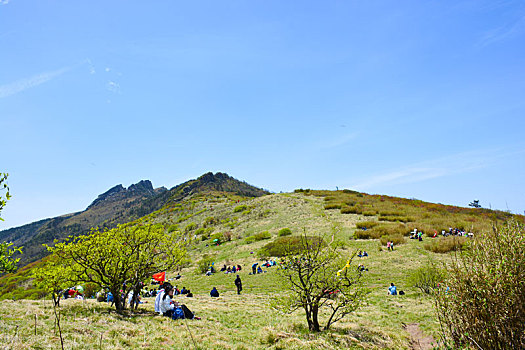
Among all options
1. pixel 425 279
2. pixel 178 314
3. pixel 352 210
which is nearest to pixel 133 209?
pixel 352 210

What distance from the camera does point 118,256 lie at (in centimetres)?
1162

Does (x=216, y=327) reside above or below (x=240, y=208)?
below

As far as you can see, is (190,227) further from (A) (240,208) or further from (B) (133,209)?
(B) (133,209)

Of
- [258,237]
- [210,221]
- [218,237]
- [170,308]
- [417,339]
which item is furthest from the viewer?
[210,221]

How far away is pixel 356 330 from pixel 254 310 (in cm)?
620

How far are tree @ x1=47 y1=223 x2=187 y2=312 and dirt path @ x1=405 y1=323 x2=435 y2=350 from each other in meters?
9.79

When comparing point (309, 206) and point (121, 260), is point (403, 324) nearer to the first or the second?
point (121, 260)

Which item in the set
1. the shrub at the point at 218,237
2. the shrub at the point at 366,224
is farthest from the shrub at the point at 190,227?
the shrub at the point at 366,224

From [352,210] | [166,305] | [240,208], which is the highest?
[240,208]

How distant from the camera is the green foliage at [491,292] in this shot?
16.5 ft

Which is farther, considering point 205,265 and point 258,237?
point 258,237

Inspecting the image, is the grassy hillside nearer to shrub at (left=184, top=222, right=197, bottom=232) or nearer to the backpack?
the backpack

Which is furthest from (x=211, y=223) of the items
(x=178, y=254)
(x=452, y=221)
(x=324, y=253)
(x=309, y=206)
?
(x=324, y=253)

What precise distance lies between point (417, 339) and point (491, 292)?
5431 mm
